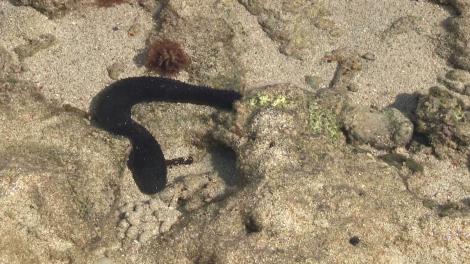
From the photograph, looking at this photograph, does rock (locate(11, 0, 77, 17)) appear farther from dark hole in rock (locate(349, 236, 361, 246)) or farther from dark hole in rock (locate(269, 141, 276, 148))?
dark hole in rock (locate(349, 236, 361, 246))

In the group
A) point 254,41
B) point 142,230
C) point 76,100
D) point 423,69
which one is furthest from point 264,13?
point 142,230

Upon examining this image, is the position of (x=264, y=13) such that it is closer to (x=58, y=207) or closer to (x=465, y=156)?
(x=465, y=156)

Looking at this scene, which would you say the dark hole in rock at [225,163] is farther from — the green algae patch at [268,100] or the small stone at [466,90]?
the small stone at [466,90]

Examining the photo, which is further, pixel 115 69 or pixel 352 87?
pixel 352 87

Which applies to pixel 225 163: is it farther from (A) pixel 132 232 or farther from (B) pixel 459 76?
(B) pixel 459 76

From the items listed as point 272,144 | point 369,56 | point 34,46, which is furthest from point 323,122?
point 34,46
